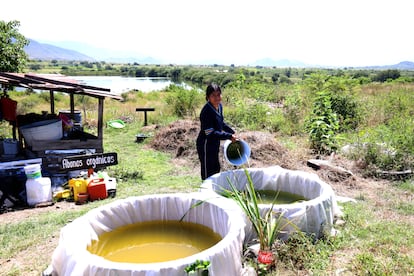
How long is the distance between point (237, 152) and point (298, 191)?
0.95 m

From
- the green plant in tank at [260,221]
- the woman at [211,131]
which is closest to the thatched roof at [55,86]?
the woman at [211,131]

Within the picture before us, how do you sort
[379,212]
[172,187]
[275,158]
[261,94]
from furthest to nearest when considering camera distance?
[261,94]
[275,158]
[172,187]
[379,212]

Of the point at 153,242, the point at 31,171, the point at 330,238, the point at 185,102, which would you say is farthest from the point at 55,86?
the point at 185,102

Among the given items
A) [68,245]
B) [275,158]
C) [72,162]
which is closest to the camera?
[68,245]

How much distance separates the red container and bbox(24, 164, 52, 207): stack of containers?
56 cm

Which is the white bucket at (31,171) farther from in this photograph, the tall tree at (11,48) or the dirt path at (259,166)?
the tall tree at (11,48)

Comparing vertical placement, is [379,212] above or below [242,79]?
below

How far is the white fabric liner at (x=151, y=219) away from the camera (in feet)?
7.19

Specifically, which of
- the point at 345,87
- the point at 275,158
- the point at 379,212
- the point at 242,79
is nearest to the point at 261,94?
the point at 242,79

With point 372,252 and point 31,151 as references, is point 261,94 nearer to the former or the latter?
point 31,151

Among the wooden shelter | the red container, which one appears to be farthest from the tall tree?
the red container

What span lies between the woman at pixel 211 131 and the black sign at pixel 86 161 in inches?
71.9

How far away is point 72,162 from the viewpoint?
5.11 meters

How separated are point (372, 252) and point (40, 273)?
293 cm
